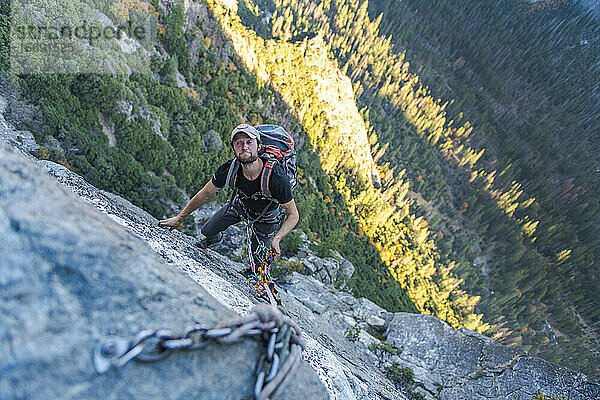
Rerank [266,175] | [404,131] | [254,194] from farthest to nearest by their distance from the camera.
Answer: [404,131] < [254,194] < [266,175]

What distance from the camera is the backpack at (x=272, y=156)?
3.40 m

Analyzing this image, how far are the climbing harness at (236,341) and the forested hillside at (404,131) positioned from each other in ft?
43.7

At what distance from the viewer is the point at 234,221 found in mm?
4609

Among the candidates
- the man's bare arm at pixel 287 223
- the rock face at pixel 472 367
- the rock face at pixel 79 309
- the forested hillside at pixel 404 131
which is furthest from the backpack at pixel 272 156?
the forested hillside at pixel 404 131

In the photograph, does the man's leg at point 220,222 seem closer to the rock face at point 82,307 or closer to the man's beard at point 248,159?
the man's beard at point 248,159

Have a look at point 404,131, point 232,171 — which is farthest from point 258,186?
point 404,131

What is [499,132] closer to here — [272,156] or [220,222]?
[220,222]

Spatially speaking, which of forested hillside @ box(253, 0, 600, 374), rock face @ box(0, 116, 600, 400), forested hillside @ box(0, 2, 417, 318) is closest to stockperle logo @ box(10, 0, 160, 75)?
forested hillside @ box(0, 2, 417, 318)

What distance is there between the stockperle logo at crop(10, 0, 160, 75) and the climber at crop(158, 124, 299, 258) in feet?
45.6

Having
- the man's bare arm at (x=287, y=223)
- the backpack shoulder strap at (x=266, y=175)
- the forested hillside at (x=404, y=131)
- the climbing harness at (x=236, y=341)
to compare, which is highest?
the climbing harness at (x=236, y=341)

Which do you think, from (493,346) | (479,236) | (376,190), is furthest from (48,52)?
(479,236)

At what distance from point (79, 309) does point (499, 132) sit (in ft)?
413

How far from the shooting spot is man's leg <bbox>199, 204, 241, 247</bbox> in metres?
4.52

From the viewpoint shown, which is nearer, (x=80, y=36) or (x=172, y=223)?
(x=172, y=223)
